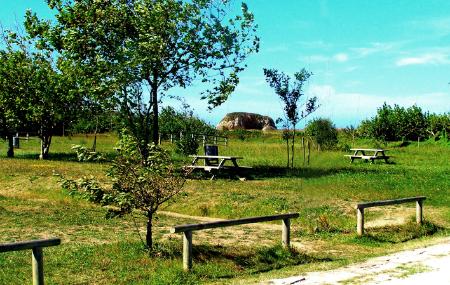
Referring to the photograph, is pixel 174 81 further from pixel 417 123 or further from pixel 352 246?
pixel 417 123

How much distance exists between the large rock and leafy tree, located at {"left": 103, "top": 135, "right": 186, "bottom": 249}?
259 ft

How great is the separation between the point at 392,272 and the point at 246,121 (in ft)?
276

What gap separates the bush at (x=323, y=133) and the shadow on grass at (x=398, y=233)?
92.9 ft

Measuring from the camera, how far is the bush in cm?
4325

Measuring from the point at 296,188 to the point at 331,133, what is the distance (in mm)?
23784

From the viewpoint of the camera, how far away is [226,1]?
2770 centimetres

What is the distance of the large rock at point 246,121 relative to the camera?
299ft

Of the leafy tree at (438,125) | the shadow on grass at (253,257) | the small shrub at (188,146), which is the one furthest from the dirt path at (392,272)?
the leafy tree at (438,125)

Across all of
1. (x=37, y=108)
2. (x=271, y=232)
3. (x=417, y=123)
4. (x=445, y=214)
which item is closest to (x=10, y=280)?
(x=271, y=232)

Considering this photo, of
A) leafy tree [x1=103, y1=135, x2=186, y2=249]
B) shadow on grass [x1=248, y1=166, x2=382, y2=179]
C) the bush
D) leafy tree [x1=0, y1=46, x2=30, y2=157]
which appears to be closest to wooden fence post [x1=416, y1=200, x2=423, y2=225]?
leafy tree [x1=103, y1=135, x2=186, y2=249]

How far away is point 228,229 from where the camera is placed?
14469mm

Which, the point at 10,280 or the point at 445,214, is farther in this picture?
the point at 445,214

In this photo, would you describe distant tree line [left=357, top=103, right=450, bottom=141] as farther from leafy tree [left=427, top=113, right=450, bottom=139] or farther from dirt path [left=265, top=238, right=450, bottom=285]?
dirt path [left=265, top=238, right=450, bottom=285]

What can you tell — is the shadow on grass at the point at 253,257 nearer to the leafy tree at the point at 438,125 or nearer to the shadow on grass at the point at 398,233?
the shadow on grass at the point at 398,233
